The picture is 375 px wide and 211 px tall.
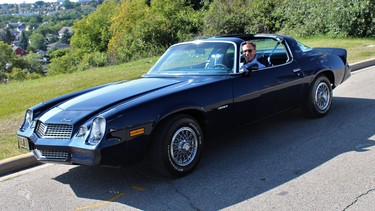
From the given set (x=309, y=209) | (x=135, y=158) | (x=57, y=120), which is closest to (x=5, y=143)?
(x=57, y=120)

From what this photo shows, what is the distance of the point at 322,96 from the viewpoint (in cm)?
670

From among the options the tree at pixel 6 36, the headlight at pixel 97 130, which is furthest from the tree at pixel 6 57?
the headlight at pixel 97 130

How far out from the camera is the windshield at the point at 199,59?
558cm

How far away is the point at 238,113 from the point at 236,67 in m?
0.61

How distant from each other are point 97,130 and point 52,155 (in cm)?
64

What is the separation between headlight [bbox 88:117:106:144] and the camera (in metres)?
4.20

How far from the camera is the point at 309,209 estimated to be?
3791mm

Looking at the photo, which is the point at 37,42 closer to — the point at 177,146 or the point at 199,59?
the point at 199,59

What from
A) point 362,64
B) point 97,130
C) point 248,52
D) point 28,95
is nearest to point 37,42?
point 28,95

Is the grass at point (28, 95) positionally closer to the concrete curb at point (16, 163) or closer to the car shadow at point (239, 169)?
the concrete curb at point (16, 163)

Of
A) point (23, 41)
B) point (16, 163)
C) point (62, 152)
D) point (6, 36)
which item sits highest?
point (62, 152)

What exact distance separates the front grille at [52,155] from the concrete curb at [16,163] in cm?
111

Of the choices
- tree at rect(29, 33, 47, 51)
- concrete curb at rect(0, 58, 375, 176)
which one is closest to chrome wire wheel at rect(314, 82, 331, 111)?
concrete curb at rect(0, 58, 375, 176)

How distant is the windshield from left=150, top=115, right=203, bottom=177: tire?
1.04 m
